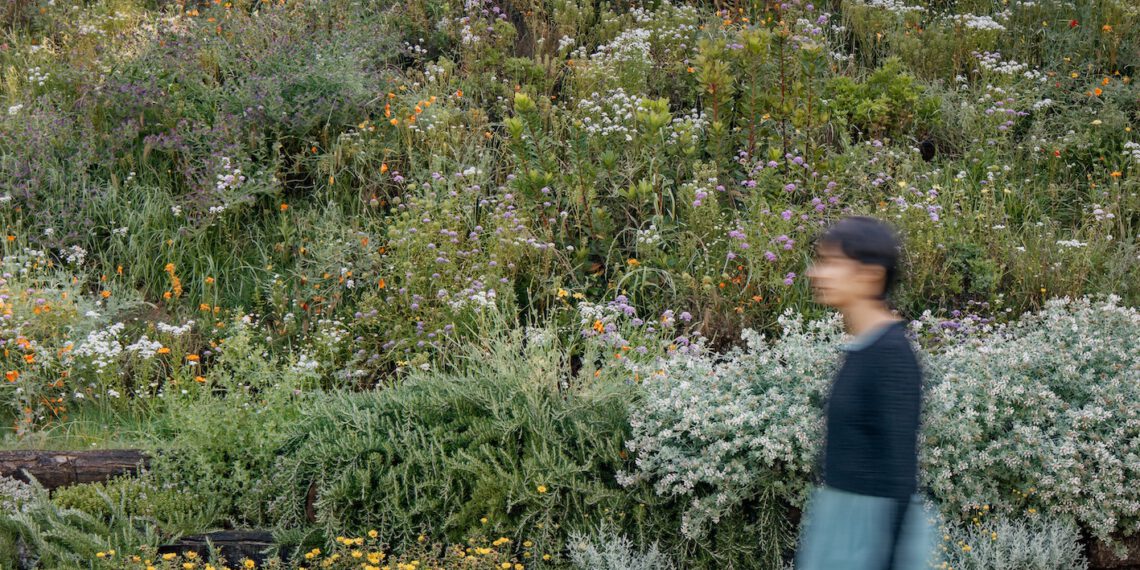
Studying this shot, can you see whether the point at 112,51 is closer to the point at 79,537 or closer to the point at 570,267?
the point at 570,267

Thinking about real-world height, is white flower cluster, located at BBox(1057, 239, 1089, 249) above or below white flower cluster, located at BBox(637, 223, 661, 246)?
below

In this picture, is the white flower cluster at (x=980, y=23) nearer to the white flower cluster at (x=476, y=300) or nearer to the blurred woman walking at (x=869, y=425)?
the white flower cluster at (x=476, y=300)

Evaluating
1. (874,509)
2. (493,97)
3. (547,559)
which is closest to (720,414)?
(547,559)

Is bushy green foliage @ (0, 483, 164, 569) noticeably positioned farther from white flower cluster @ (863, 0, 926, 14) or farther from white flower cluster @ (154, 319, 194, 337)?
white flower cluster @ (863, 0, 926, 14)

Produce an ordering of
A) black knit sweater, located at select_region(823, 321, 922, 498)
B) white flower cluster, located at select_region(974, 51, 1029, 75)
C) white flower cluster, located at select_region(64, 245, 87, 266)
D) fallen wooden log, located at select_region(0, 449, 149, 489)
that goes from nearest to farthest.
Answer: black knit sweater, located at select_region(823, 321, 922, 498)
fallen wooden log, located at select_region(0, 449, 149, 489)
white flower cluster, located at select_region(64, 245, 87, 266)
white flower cluster, located at select_region(974, 51, 1029, 75)

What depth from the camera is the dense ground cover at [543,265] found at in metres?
4.39

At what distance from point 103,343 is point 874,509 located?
14.7ft

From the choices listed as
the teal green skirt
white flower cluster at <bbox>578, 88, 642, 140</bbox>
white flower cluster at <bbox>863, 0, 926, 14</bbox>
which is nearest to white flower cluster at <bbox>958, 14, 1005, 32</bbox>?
white flower cluster at <bbox>863, 0, 926, 14</bbox>

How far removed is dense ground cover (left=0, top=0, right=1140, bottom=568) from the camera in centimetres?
439

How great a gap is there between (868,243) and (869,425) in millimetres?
482

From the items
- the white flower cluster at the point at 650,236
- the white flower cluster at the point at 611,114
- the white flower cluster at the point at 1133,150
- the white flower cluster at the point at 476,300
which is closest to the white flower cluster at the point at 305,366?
the white flower cluster at the point at 476,300

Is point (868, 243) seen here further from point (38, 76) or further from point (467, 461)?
point (38, 76)

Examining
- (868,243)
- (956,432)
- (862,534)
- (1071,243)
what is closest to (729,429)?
(956,432)

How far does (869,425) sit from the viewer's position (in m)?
2.74
